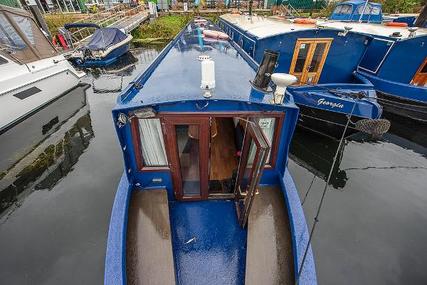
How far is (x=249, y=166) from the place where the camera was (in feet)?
14.3

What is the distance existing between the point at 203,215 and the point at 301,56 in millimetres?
7446

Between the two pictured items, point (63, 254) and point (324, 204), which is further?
point (324, 204)

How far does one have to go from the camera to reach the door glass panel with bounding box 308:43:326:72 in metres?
8.70

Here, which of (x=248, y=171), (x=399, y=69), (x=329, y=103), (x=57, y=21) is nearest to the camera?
(x=248, y=171)

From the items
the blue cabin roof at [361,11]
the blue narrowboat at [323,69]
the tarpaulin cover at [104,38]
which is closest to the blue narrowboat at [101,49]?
the tarpaulin cover at [104,38]

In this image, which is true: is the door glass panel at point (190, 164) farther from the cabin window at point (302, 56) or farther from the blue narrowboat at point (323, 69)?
the cabin window at point (302, 56)

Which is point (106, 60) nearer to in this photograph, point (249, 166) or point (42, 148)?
point (42, 148)

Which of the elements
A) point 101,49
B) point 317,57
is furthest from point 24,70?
point 317,57

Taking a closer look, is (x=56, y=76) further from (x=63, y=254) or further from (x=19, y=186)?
(x=63, y=254)

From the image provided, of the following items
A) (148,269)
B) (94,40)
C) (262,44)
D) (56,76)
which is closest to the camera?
(148,269)

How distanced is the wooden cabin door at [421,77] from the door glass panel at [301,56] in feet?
17.2

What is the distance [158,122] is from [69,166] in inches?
230

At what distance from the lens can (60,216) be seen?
6086 mm

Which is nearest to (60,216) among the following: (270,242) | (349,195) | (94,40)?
(270,242)
